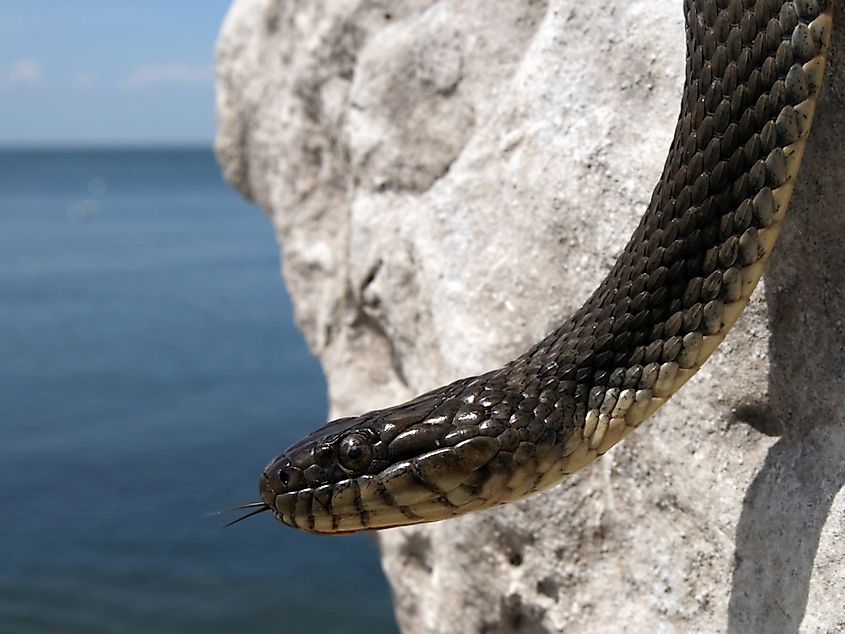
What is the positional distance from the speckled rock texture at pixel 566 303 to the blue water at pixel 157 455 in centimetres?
451

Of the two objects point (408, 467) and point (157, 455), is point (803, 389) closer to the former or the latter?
point (408, 467)

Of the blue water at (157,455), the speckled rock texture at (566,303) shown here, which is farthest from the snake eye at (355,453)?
the blue water at (157,455)

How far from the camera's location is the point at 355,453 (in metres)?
2.25

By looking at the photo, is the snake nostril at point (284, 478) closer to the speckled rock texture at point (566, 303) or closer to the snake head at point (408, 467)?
the snake head at point (408, 467)

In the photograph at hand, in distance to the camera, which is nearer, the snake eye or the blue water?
the snake eye

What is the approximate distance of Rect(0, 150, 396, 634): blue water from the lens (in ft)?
27.7

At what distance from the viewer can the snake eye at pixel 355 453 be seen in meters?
2.24

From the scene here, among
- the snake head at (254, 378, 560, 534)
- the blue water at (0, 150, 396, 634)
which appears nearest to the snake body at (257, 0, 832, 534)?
the snake head at (254, 378, 560, 534)

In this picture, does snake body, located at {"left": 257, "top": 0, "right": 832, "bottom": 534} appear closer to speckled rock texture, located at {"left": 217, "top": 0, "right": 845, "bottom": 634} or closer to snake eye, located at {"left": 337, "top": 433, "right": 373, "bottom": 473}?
snake eye, located at {"left": 337, "top": 433, "right": 373, "bottom": 473}

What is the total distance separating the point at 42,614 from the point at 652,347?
7.36 metres

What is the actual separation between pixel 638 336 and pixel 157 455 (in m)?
10.1

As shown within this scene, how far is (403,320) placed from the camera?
12.1 ft

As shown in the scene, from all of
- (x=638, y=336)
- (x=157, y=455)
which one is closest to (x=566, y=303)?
(x=638, y=336)

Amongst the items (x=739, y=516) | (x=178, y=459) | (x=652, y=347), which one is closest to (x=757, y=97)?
(x=652, y=347)
